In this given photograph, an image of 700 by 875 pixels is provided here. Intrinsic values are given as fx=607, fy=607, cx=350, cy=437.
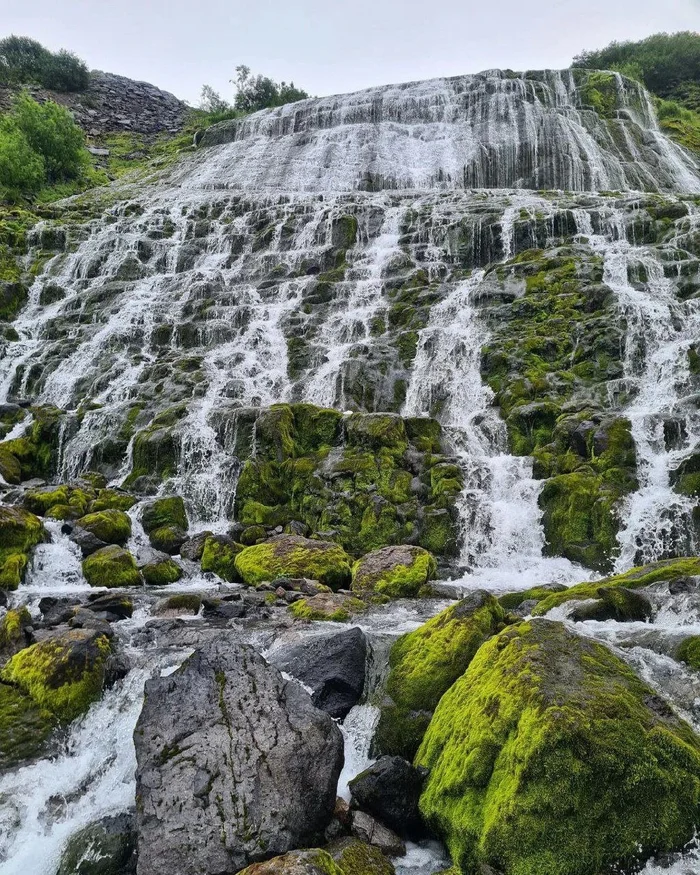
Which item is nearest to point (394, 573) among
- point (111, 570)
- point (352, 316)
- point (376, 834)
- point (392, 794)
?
point (111, 570)

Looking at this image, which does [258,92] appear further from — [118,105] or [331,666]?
[331,666]

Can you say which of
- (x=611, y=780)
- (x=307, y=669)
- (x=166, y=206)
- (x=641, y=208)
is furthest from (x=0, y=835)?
(x=166, y=206)

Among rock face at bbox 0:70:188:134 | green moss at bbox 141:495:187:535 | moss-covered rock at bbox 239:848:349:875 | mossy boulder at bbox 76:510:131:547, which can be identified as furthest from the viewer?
rock face at bbox 0:70:188:134

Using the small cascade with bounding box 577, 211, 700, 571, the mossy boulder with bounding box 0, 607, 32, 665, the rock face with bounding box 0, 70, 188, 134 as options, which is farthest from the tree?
the mossy boulder with bounding box 0, 607, 32, 665

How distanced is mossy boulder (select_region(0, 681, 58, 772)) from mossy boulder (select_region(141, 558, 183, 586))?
21.2 ft

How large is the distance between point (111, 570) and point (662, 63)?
71863mm

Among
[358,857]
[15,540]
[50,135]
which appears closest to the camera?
[358,857]

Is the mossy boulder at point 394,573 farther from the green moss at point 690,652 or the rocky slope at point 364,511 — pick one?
the green moss at point 690,652

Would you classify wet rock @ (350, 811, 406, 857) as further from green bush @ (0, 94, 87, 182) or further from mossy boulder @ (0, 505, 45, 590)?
green bush @ (0, 94, 87, 182)

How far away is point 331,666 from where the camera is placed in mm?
8016

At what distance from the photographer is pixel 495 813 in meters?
5.05

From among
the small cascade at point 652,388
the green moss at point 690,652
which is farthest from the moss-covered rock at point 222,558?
the green moss at point 690,652

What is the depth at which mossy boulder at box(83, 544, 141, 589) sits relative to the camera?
13.9 metres

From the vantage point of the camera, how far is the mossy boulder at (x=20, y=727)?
694 cm
